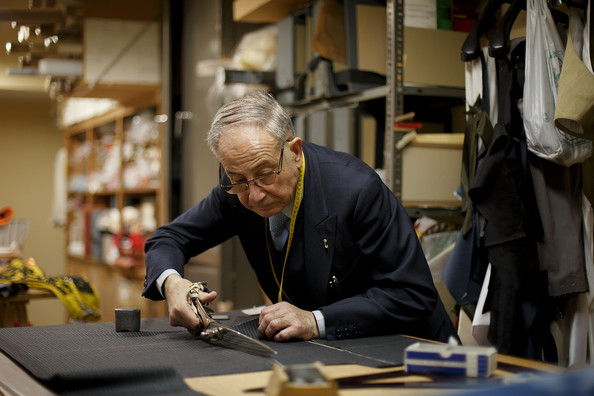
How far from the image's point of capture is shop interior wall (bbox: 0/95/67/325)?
819 cm

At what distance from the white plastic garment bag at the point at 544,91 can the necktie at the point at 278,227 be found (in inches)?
32.8

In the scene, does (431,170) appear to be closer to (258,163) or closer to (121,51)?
(258,163)

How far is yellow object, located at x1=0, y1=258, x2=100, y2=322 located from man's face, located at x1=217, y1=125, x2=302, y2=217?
1.21 meters

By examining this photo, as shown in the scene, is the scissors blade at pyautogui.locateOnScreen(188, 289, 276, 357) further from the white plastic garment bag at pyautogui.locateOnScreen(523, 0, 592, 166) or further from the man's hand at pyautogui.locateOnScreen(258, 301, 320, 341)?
the white plastic garment bag at pyautogui.locateOnScreen(523, 0, 592, 166)

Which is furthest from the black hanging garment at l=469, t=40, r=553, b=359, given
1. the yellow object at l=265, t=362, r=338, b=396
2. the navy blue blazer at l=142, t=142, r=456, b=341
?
the yellow object at l=265, t=362, r=338, b=396

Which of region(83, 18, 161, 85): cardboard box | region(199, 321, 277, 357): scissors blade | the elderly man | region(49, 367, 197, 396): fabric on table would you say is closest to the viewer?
region(49, 367, 197, 396): fabric on table

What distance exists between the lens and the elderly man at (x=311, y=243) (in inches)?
65.3

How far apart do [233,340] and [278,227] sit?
1.55ft

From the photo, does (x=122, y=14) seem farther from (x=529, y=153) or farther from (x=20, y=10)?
(x=529, y=153)

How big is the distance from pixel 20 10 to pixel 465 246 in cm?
317

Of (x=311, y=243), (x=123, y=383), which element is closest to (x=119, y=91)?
(x=311, y=243)

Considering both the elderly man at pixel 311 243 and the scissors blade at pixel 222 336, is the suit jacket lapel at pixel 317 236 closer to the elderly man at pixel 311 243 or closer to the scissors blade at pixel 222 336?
the elderly man at pixel 311 243

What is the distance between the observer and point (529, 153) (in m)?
2.22

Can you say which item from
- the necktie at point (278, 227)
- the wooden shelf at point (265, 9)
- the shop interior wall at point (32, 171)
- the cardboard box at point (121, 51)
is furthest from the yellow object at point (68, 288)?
the shop interior wall at point (32, 171)
